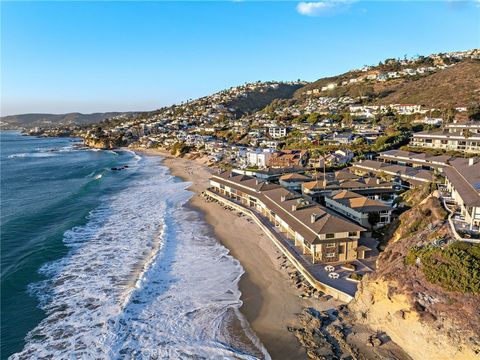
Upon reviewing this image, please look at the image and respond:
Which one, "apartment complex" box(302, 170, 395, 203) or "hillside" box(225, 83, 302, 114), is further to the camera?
"hillside" box(225, 83, 302, 114)

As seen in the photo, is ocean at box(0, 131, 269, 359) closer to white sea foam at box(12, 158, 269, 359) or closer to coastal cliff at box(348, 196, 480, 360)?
white sea foam at box(12, 158, 269, 359)

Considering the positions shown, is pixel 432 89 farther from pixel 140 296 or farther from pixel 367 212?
pixel 140 296

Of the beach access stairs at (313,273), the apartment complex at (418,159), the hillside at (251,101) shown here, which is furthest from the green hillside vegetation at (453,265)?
the hillside at (251,101)

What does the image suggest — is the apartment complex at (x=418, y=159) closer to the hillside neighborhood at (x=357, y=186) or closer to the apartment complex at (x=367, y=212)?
the hillside neighborhood at (x=357, y=186)

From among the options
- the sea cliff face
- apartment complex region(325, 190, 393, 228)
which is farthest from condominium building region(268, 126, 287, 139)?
the sea cliff face

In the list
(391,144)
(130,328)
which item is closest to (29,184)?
(130,328)

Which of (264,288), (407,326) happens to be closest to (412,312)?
(407,326)
